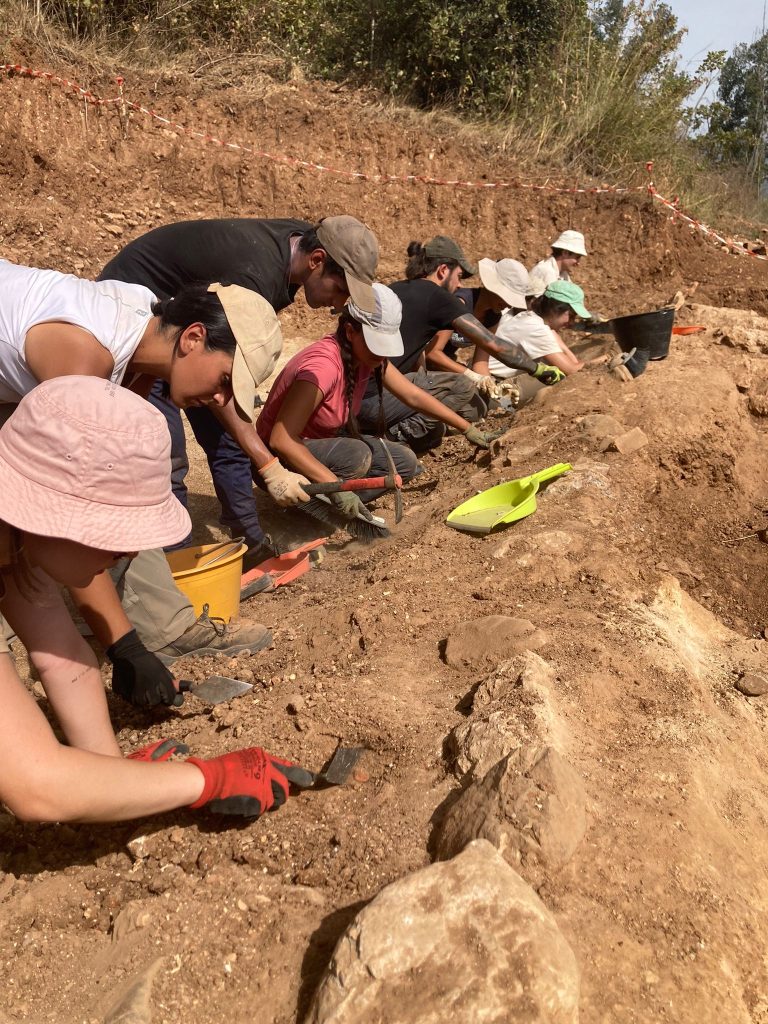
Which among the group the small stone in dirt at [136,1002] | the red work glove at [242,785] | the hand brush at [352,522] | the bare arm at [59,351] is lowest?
the hand brush at [352,522]

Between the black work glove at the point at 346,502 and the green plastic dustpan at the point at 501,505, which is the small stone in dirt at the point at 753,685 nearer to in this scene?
the green plastic dustpan at the point at 501,505

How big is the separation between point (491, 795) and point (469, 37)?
36.3 feet

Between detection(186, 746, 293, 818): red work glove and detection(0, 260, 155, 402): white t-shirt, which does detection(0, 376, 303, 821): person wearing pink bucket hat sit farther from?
detection(0, 260, 155, 402): white t-shirt

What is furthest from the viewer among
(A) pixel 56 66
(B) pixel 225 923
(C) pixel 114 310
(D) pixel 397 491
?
(A) pixel 56 66

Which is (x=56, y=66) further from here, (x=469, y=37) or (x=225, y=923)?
(x=225, y=923)

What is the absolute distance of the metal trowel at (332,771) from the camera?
2.05 meters

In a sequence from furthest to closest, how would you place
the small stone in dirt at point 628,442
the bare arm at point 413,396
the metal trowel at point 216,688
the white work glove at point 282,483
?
the bare arm at point 413,396, the small stone in dirt at point 628,442, the white work glove at point 282,483, the metal trowel at point 216,688

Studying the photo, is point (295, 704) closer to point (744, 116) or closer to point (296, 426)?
point (296, 426)

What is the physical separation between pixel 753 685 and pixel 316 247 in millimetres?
2267

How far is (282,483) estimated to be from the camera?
3357 mm

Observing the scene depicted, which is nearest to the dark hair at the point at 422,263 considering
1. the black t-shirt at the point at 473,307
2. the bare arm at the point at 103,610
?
the black t-shirt at the point at 473,307

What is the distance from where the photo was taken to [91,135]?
8.23 meters

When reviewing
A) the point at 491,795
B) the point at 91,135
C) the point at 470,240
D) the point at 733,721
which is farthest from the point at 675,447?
the point at 91,135

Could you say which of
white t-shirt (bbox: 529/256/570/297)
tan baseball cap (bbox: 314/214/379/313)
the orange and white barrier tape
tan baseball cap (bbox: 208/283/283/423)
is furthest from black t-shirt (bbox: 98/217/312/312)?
the orange and white barrier tape
